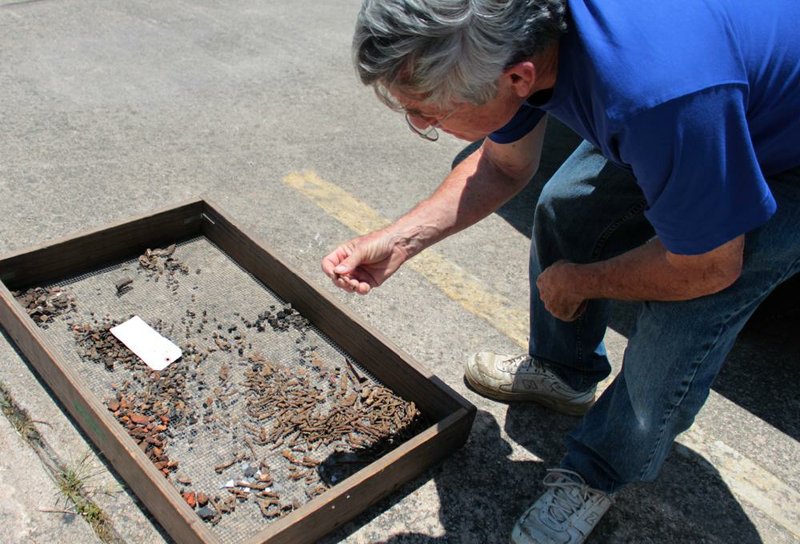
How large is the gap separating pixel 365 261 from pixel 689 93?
1.10 metres

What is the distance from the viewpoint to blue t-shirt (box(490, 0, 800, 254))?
5.10 feet

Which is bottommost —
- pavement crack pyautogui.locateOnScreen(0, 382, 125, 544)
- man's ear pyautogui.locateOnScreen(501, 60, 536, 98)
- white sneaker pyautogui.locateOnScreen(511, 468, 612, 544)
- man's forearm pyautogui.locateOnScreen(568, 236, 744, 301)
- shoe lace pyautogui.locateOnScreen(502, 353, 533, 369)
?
pavement crack pyautogui.locateOnScreen(0, 382, 125, 544)

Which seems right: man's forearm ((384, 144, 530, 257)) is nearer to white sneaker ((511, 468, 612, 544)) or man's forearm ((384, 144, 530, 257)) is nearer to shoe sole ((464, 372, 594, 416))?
shoe sole ((464, 372, 594, 416))

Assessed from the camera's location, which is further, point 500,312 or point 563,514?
point 500,312

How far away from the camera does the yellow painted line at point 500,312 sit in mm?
2561

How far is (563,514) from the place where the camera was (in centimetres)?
231

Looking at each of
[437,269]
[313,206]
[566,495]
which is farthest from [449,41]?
[313,206]

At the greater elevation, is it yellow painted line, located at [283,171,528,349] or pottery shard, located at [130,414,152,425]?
yellow painted line, located at [283,171,528,349]

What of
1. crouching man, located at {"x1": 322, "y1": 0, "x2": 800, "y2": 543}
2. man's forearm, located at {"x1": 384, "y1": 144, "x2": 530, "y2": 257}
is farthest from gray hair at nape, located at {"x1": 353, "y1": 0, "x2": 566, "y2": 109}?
man's forearm, located at {"x1": 384, "y1": 144, "x2": 530, "y2": 257}

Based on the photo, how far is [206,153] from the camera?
412cm

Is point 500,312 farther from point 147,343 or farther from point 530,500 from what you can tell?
point 147,343

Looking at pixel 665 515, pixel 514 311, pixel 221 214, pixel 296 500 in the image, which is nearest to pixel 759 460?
pixel 665 515

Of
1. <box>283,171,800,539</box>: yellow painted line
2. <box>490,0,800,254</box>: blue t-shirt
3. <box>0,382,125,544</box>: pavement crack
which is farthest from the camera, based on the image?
<box>283,171,800,539</box>: yellow painted line

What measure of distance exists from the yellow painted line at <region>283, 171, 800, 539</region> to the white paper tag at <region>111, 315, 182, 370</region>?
1.13 meters
